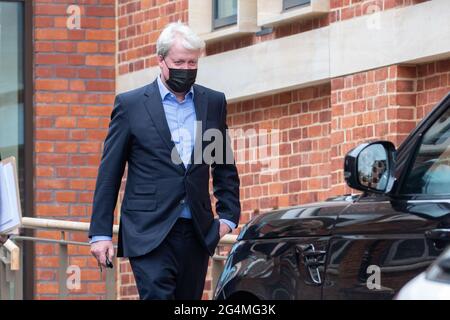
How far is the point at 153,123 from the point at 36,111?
7.72 metres

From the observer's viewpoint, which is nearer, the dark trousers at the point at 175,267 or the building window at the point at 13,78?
the dark trousers at the point at 175,267

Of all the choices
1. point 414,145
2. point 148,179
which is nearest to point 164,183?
point 148,179

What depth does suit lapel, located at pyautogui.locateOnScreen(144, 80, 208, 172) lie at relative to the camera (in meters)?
7.31

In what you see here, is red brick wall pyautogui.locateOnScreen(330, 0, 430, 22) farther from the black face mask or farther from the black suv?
the black suv

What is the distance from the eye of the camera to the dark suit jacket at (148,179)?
7.23 meters

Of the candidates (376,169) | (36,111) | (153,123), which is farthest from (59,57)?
(376,169)

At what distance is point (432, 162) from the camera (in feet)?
19.8

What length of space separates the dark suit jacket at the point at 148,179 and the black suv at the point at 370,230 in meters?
0.65

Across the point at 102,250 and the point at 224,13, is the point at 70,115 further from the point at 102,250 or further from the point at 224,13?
the point at 102,250

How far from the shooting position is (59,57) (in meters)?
15.0

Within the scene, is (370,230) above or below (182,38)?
below

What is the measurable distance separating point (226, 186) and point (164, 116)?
0.50 m

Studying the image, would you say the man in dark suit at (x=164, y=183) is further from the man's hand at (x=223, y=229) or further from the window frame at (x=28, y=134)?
the window frame at (x=28, y=134)

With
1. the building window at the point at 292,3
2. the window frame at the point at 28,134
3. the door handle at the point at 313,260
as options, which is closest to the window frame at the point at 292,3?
the building window at the point at 292,3
